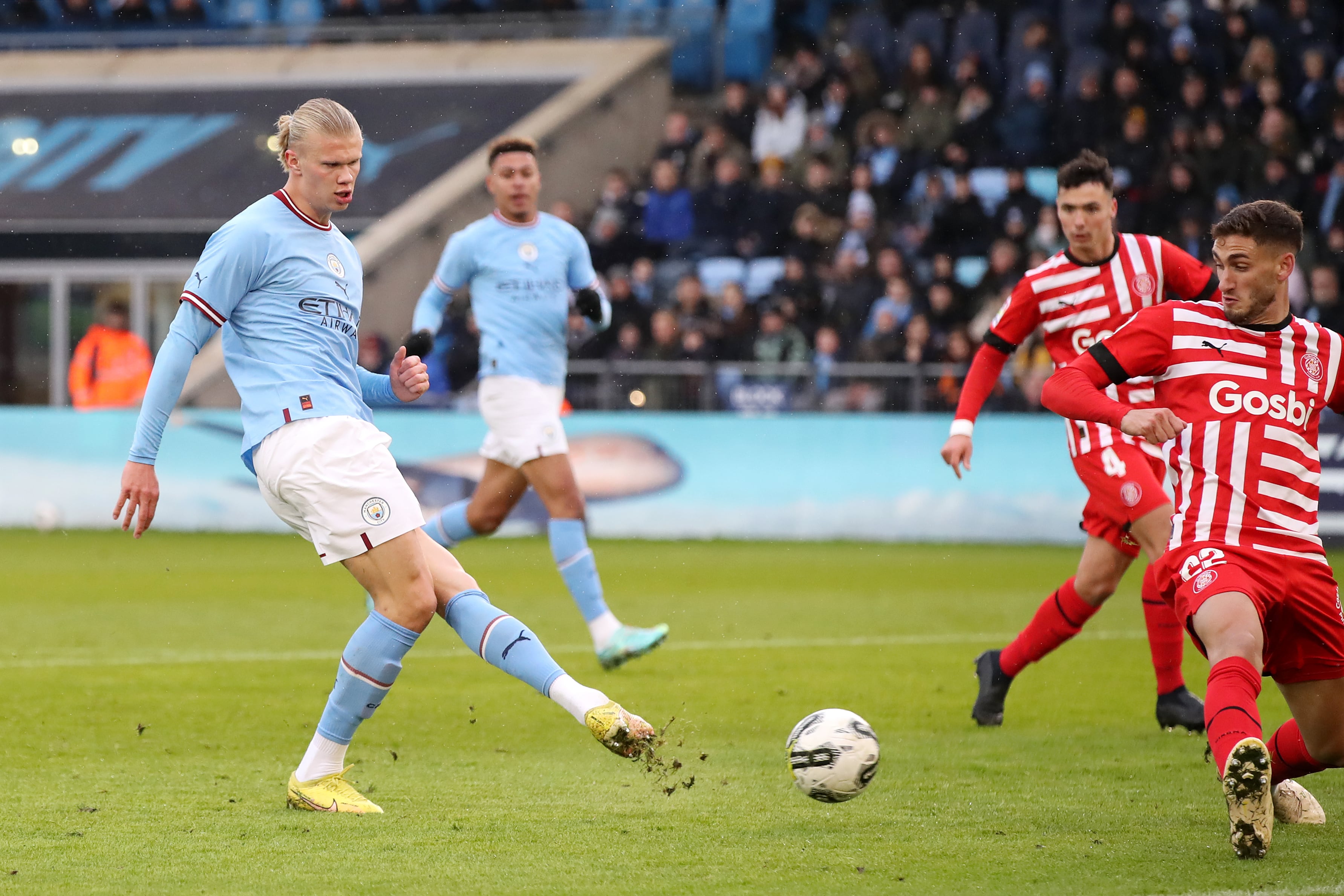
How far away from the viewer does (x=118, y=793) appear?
16.0 ft

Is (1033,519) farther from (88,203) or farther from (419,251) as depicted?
(88,203)

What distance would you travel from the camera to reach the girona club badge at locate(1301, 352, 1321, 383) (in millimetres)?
4527

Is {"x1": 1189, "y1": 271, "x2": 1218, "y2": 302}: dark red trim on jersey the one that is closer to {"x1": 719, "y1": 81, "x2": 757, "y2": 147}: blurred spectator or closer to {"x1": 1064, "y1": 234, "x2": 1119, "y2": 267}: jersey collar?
{"x1": 1064, "y1": 234, "x2": 1119, "y2": 267}: jersey collar

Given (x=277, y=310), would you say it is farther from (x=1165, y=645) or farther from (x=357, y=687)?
(x=1165, y=645)

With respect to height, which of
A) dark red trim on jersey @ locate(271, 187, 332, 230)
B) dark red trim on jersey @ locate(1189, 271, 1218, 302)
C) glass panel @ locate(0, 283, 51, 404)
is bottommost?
glass panel @ locate(0, 283, 51, 404)

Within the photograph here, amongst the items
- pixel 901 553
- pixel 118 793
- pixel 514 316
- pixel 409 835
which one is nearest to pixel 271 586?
pixel 514 316

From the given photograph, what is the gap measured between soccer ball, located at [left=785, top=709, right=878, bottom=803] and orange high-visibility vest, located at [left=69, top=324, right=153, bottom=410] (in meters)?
12.3

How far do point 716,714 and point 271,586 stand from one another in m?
5.58

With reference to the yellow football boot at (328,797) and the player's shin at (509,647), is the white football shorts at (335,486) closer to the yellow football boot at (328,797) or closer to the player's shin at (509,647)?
the player's shin at (509,647)

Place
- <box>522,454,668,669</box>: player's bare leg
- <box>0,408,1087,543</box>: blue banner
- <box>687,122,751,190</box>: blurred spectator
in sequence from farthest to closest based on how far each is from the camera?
<box>687,122,751,190</box>: blurred spectator, <box>0,408,1087,543</box>: blue banner, <box>522,454,668,669</box>: player's bare leg

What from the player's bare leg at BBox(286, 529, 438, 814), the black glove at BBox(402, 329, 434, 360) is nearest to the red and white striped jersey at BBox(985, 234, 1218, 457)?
the black glove at BBox(402, 329, 434, 360)

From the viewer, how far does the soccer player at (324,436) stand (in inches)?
176

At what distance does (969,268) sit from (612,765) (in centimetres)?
1193

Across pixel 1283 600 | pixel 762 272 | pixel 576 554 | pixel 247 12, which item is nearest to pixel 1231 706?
pixel 1283 600
